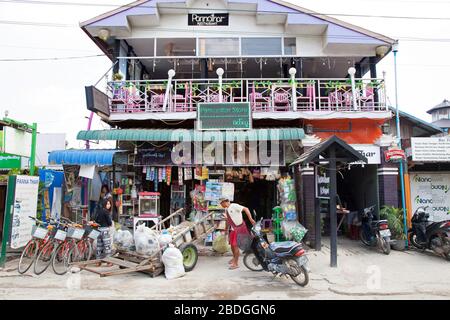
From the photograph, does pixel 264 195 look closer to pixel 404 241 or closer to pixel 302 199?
pixel 302 199

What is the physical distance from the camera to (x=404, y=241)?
32.1ft

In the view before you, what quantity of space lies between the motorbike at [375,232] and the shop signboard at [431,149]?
2157mm

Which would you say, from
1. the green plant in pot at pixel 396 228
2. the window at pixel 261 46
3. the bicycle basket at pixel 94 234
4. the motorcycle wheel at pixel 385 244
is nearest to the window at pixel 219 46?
the window at pixel 261 46

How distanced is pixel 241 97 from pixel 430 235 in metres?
6.53

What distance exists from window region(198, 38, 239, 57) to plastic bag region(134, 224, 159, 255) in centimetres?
700

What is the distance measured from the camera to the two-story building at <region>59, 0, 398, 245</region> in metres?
10.7

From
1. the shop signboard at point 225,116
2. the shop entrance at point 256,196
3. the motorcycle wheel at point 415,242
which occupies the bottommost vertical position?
the motorcycle wheel at point 415,242

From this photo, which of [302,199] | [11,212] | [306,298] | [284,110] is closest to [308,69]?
[284,110]

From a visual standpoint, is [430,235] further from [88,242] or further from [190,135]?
[88,242]

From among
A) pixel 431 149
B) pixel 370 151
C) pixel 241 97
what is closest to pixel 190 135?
pixel 241 97

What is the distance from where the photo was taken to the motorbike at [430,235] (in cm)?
862

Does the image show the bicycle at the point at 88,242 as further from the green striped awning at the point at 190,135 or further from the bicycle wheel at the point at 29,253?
the green striped awning at the point at 190,135

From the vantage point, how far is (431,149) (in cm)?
1059

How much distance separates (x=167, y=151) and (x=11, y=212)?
445 centimetres
